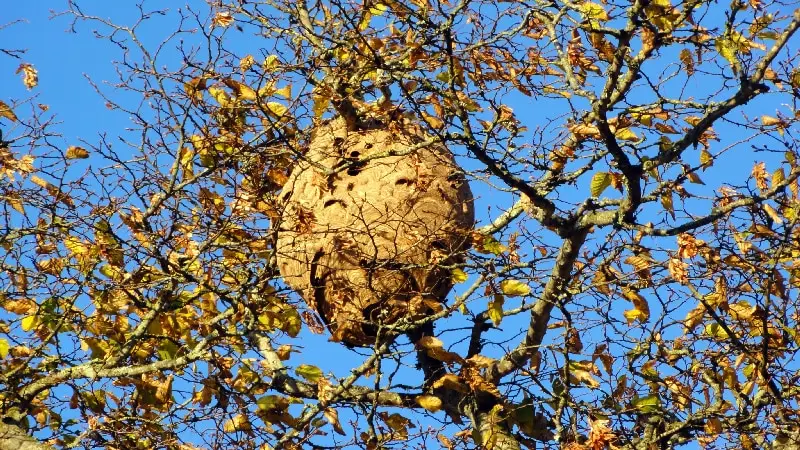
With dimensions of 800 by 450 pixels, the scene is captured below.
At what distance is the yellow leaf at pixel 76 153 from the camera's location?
6027 millimetres

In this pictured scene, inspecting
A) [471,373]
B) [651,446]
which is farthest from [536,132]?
[651,446]

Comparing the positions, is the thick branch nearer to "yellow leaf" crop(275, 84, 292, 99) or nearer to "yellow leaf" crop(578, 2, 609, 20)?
"yellow leaf" crop(578, 2, 609, 20)

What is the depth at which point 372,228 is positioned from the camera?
523cm

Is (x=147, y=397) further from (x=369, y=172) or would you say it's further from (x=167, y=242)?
(x=369, y=172)

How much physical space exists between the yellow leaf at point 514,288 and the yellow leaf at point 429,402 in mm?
739

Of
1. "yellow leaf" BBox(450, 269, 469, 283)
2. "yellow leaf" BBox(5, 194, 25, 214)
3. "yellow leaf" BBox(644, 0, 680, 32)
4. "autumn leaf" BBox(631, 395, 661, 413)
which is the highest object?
"yellow leaf" BBox(5, 194, 25, 214)

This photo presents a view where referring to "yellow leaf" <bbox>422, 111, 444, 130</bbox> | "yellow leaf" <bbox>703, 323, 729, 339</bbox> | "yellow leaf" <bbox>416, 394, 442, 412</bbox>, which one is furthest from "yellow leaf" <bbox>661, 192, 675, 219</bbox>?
"yellow leaf" <bbox>416, 394, 442, 412</bbox>

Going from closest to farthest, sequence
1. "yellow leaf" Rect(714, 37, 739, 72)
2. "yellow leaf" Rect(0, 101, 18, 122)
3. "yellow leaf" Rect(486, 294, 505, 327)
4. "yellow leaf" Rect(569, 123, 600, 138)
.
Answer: "yellow leaf" Rect(714, 37, 739, 72) → "yellow leaf" Rect(569, 123, 600, 138) → "yellow leaf" Rect(486, 294, 505, 327) → "yellow leaf" Rect(0, 101, 18, 122)

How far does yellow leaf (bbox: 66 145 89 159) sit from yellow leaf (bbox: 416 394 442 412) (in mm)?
2326

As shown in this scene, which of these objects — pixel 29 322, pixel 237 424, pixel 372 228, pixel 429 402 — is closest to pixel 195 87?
pixel 372 228

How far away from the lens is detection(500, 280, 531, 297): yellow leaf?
215 inches

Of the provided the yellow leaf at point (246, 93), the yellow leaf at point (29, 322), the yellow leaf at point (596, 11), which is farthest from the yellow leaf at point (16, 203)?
the yellow leaf at point (596, 11)

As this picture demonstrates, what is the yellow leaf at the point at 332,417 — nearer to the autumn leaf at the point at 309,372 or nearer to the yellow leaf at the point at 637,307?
the autumn leaf at the point at 309,372

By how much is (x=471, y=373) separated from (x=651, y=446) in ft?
3.13
